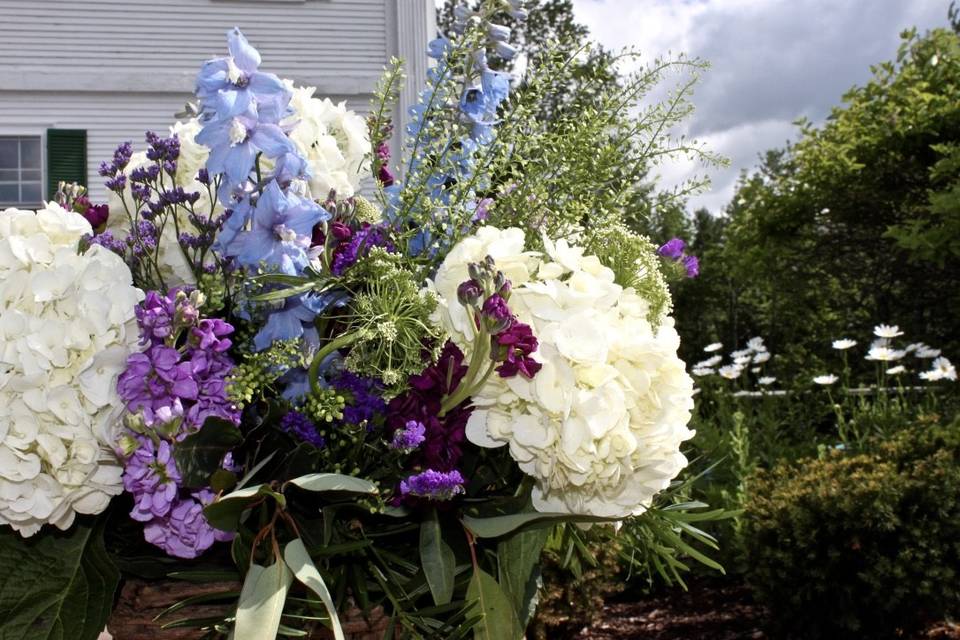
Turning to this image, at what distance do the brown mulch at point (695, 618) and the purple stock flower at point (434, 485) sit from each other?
10.1 ft

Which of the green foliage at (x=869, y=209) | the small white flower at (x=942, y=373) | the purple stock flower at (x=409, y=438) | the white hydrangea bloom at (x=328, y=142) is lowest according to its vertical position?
the purple stock flower at (x=409, y=438)

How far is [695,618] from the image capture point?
408cm

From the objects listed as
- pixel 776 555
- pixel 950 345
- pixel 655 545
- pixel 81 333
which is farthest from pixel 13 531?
pixel 950 345

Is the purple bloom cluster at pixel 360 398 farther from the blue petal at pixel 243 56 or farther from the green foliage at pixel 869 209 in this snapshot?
the green foliage at pixel 869 209

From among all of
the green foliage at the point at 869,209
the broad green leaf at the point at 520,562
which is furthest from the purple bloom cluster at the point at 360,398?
the green foliage at the point at 869,209

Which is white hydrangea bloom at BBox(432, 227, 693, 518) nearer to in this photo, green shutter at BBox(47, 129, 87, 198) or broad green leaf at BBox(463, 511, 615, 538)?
broad green leaf at BBox(463, 511, 615, 538)

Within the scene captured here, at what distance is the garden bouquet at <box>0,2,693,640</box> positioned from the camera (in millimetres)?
957

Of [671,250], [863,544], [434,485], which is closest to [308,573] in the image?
[434,485]

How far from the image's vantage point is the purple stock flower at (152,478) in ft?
3.10

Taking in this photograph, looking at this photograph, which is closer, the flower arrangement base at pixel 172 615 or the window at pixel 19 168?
the flower arrangement base at pixel 172 615

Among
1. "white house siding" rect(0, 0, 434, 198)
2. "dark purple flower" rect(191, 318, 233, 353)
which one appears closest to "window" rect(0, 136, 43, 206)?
"white house siding" rect(0, 0, 434, 198)

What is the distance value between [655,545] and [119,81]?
319 inches

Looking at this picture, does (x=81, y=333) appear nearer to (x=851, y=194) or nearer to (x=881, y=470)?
(x=881, y=470)

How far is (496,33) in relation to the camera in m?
1.28
